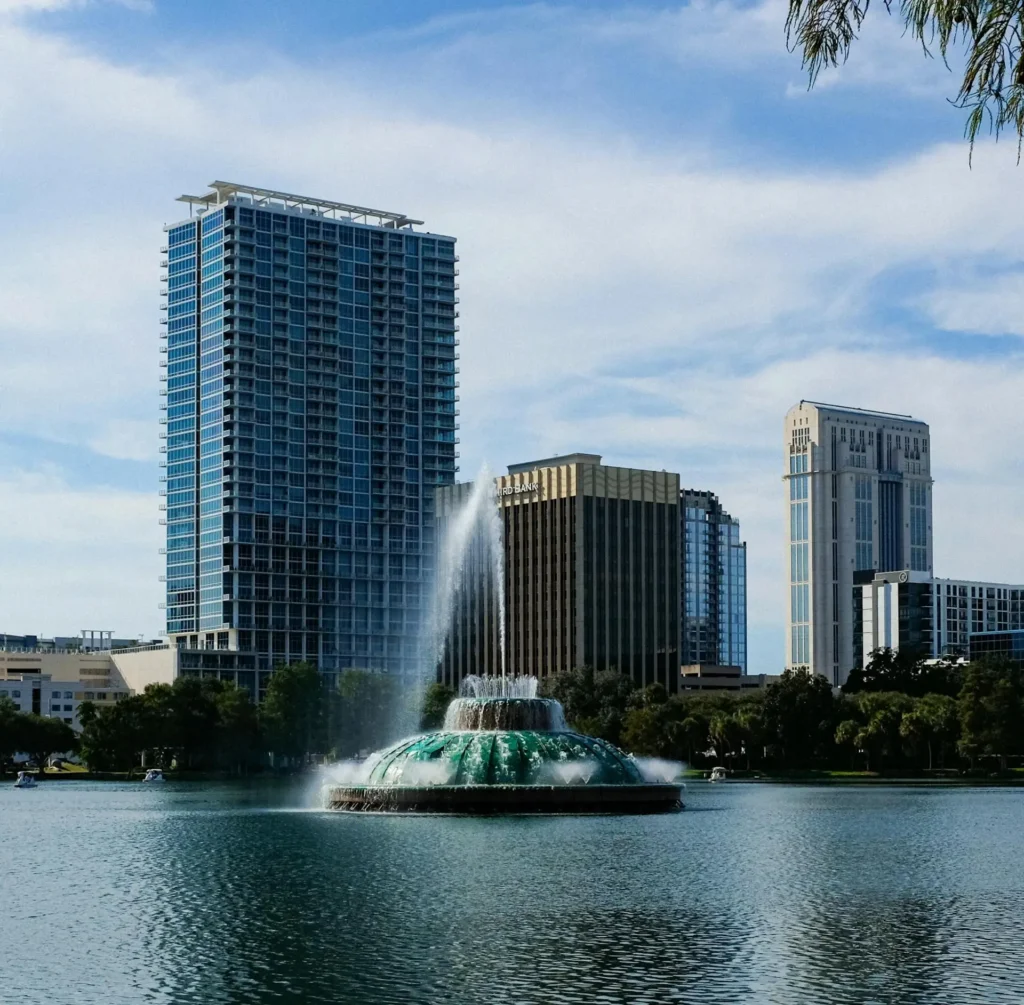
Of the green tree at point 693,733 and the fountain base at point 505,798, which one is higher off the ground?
the fountain base at point 505,798

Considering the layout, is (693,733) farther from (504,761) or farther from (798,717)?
(504,761)

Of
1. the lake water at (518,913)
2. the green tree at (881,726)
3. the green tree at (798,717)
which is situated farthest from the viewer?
the green tree at (798,717)

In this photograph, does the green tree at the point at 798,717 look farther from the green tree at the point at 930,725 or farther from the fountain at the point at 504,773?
the fountain at the point at 504,773

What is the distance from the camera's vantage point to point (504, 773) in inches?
3460

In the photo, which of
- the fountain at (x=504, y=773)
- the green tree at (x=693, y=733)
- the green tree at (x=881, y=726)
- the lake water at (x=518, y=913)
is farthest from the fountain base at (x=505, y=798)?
the green tree at (x=693, y=733)

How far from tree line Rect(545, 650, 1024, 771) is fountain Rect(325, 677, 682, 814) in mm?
76061

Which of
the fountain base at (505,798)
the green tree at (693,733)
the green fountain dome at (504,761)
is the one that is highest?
the green fountain dome at (504,761)

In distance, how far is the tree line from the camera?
6383 inches

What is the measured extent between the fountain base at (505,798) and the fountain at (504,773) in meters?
0.05

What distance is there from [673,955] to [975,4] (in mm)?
21753

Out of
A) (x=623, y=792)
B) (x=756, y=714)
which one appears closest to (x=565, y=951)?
(x=623, y=792)

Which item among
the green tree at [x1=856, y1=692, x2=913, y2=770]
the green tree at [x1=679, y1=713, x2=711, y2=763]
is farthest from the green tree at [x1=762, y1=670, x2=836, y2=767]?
the green tree at [x1=679, y1=713, x2=711, y2=763]

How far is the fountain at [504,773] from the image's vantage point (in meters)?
84.2

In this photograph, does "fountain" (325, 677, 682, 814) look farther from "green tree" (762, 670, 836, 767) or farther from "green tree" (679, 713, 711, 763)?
"green tree" (679, 713, 711, 763)
